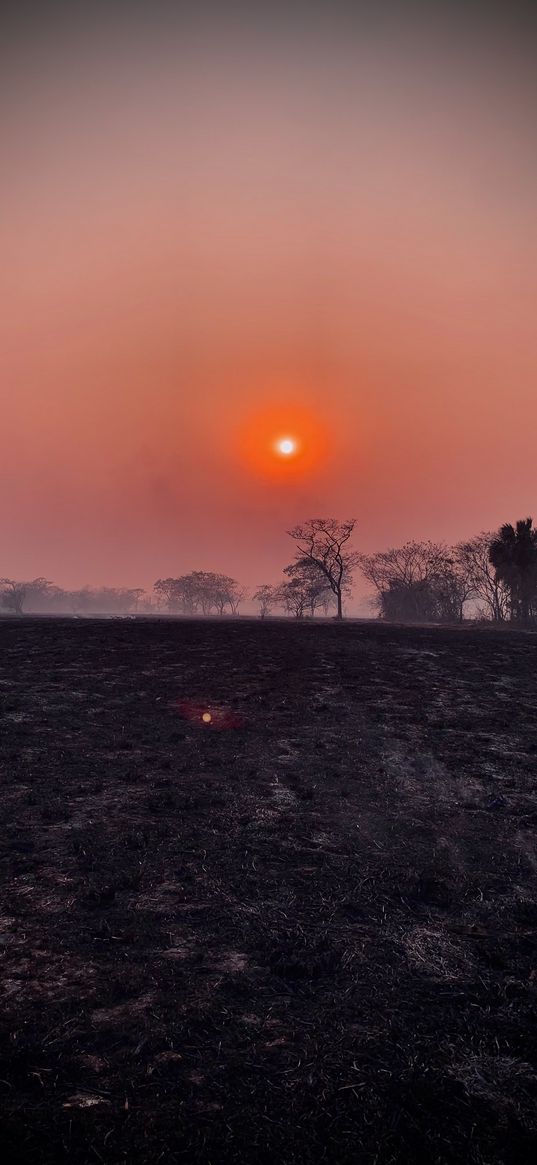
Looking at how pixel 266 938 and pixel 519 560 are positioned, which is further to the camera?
pixel 519 560

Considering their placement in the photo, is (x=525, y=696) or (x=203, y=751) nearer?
(x=203, y=751)

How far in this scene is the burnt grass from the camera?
4.35m

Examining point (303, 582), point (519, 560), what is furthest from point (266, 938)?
point (303, 582)

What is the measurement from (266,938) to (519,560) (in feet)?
228

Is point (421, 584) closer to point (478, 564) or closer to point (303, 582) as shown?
point (478, 564)

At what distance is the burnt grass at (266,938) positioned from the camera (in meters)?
4.35

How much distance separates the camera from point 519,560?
68.1m

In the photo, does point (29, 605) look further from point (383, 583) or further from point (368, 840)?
point (368, 840)

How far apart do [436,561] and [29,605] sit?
150548 mm

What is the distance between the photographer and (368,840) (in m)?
9.45

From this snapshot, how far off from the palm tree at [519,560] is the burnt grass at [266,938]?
5798cm

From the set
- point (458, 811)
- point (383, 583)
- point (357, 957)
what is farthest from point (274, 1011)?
point (383, 583)

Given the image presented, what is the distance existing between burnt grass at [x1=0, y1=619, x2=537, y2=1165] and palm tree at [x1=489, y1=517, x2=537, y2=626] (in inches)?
2282

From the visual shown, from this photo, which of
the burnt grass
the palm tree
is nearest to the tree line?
the palm tree
